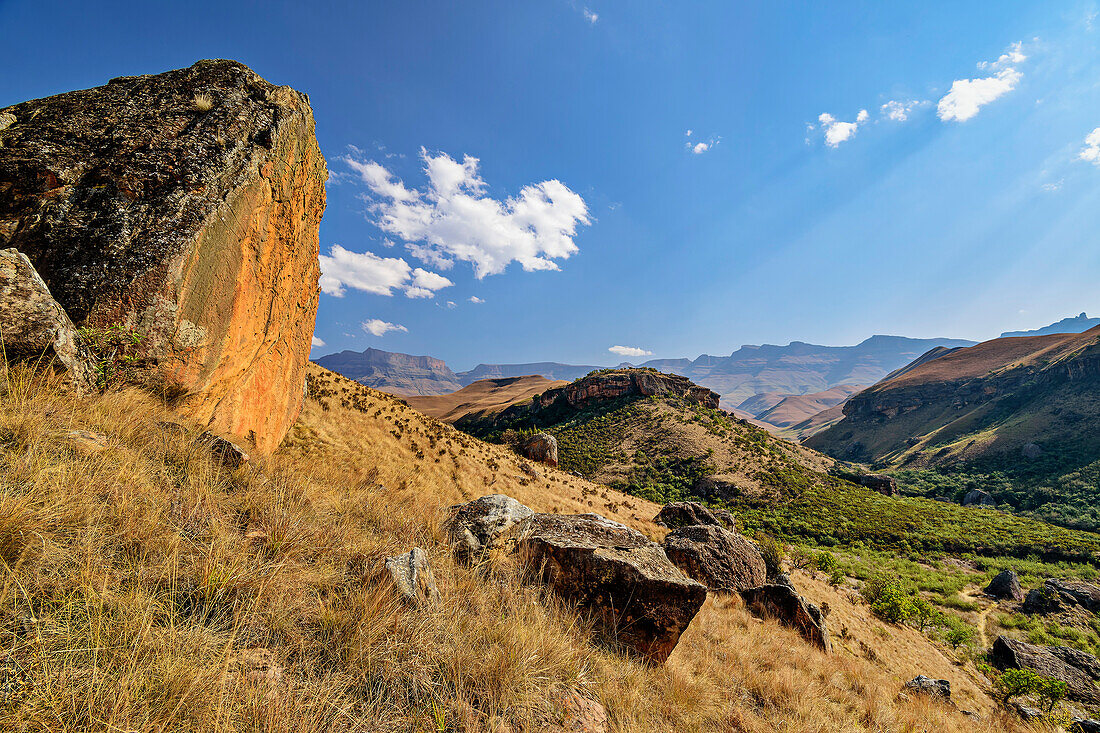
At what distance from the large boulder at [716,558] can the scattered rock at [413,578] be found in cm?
806

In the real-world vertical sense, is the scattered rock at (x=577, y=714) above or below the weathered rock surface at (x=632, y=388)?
below

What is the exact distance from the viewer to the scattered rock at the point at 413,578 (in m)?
3.18

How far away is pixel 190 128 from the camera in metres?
6.79

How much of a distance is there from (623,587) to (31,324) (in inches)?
313

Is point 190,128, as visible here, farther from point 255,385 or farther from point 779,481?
point 779,481

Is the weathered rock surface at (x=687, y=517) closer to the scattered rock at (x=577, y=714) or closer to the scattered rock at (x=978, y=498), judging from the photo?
the scattered rock at (x=577, y=714)

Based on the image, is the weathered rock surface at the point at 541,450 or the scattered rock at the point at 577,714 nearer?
the scattered rock at the point at 577,714

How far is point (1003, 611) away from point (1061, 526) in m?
26.3

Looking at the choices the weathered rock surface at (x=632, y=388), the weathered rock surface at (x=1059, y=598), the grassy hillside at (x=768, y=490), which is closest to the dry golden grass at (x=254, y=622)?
the weathered rock surface at (x=1059, y=598)

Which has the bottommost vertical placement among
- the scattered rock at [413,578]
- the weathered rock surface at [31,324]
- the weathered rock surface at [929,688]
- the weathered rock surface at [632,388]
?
the weathered rock surface at [929,688]

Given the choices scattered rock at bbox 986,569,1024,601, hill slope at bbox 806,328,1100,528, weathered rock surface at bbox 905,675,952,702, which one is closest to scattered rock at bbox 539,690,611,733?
weathered rock surface at bbox 905,675,952,702

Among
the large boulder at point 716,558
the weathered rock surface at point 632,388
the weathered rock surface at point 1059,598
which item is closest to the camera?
the large boulder at point 716,558

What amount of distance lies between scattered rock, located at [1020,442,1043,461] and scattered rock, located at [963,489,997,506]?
1073cm

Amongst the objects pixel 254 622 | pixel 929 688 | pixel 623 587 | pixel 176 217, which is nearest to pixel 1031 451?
pixel 929 688
